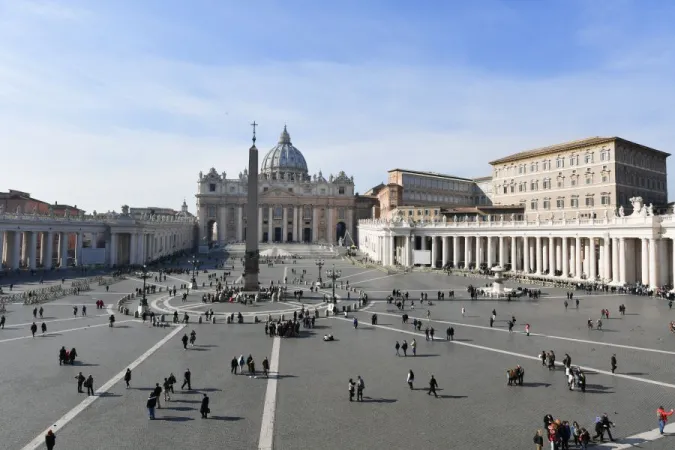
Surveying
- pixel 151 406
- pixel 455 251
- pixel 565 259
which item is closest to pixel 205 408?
pixel 151 406

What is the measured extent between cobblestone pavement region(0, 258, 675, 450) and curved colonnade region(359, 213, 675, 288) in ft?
38.3

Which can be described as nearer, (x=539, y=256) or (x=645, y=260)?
(x=645, y=260)

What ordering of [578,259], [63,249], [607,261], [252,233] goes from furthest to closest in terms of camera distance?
[63,249], [578,259], [607,261], [252,233]

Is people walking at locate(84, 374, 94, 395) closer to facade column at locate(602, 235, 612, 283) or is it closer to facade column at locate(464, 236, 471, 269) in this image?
facade column at locate(602, 235, 612, 283)

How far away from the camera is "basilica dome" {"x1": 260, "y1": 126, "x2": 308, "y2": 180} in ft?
506

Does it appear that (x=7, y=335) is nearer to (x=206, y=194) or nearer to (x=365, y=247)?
(x=365, y=247)

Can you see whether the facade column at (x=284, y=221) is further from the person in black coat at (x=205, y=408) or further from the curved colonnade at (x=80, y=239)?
the person in black coat at (x=205, y=408)

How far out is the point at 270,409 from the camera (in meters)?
14.5

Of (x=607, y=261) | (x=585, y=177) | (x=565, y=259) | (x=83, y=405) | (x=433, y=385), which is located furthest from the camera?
(x=585, y=177)

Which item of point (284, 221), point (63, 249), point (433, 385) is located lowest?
point (433, 385)

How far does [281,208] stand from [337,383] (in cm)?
11440

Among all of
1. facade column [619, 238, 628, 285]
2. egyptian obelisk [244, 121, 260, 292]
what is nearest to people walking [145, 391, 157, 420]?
egyptian obelisk [244, 121, 260, 292]

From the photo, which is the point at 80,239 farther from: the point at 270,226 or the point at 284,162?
the point at 284,162

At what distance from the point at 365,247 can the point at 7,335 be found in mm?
75422
